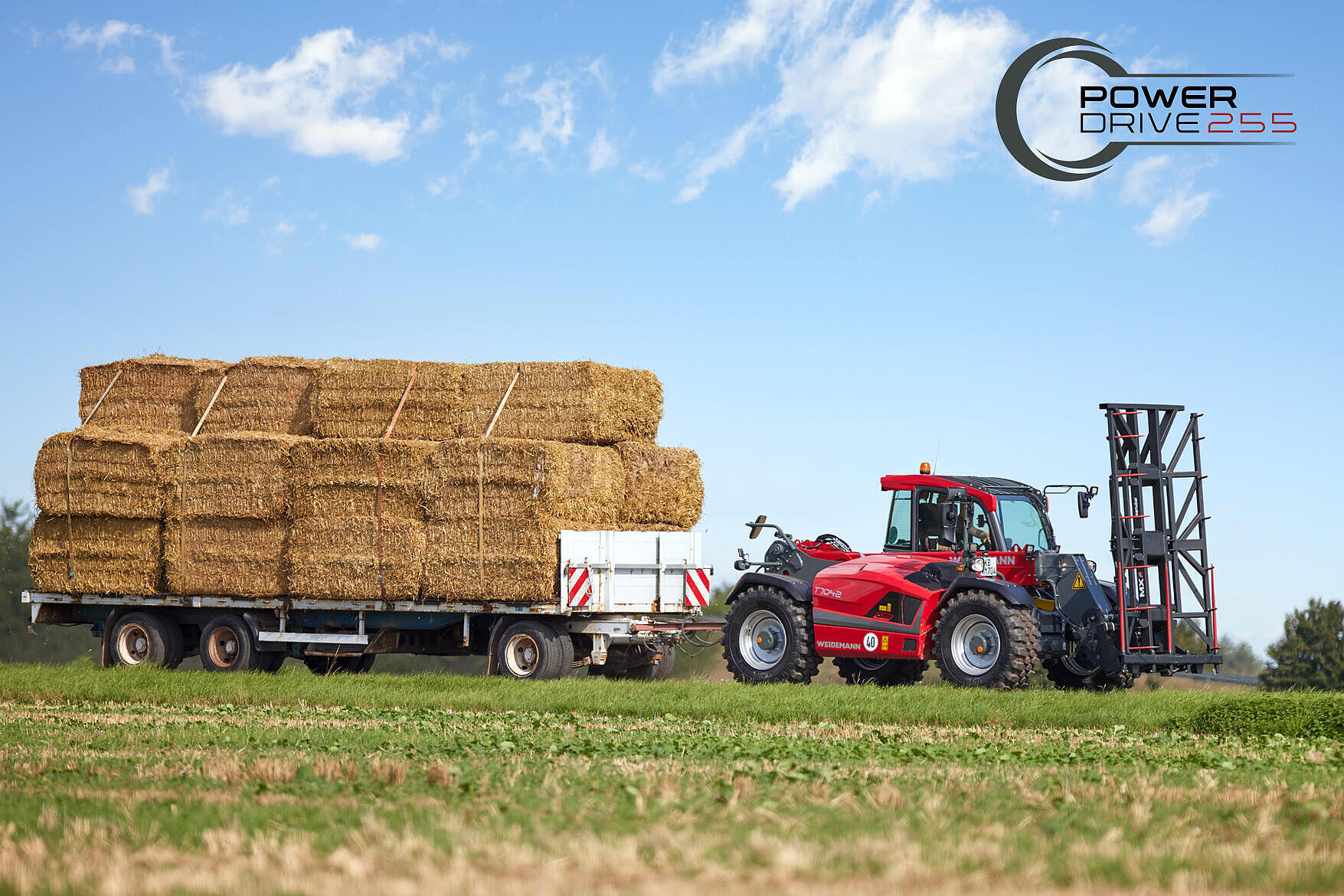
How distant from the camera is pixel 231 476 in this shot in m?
19.9

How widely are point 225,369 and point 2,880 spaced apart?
1621cm

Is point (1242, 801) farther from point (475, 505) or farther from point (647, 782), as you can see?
point (475, 505)

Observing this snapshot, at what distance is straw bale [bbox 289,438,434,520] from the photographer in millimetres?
18547

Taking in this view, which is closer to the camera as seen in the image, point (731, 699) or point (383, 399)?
point (731, 699)

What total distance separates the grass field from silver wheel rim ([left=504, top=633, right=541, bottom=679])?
4929mm

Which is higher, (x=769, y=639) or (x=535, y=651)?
(x=769, y=639)

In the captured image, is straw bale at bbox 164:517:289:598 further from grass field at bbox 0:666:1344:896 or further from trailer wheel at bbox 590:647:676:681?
grass field at bbox 0:666:1344:896

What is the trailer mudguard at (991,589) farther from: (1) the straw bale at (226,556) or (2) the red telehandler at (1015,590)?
(1) the straw bale at (226,556)

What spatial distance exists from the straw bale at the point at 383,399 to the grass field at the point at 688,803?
6.58 m

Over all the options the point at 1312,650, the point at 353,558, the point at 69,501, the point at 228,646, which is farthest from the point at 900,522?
the point at 1312,650

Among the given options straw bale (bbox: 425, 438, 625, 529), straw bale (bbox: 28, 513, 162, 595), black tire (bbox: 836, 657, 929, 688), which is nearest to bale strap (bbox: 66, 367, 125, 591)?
straw bale (bbox: 28, 513, 162, 595)

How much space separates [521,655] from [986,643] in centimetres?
626

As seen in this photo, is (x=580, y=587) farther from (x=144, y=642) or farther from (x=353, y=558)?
(x=144, y=642)

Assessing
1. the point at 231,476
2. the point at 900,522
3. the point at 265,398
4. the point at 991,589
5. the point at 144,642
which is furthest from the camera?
the point at 144,642
